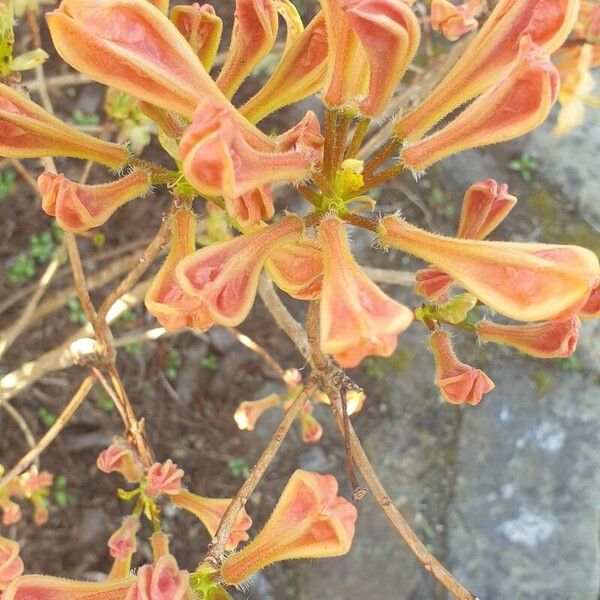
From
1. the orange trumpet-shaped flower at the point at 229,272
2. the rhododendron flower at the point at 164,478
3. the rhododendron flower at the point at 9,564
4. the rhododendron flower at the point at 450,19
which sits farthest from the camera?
the rhododendron flower at the point at 450,19

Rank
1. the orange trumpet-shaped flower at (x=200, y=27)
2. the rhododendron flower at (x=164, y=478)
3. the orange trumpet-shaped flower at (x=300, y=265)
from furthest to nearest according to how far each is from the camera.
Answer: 1. the rhododendron flower at (x=164, y=478)
2. the orange trumpet-shaped flower at (x=200, y=27)
3. the orange trumpet-shaped flower at (x=300, y=265)

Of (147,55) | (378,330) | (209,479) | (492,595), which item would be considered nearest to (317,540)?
(378,330)

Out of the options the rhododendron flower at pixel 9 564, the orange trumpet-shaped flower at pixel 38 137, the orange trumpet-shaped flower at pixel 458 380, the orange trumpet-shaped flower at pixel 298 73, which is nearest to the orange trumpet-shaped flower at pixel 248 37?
the orange trumpet-shaped flower at pixel 298 73

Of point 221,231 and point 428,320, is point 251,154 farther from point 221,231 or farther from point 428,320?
point 221,231

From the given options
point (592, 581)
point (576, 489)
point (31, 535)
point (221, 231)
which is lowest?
point (31, 535)

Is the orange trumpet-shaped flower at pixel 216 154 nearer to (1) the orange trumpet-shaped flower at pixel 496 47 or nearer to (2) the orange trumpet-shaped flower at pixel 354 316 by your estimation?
(2) the orange trumpet-shaped flower at pixel 354 316

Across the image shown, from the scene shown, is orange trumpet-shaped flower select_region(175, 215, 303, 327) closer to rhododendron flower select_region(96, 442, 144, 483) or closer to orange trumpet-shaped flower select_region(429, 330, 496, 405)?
orange trumpet-shaped flower select_region(429, 330, 496, 405)
